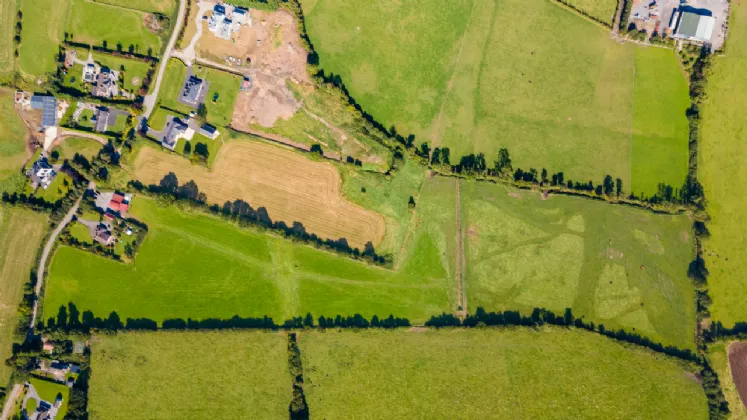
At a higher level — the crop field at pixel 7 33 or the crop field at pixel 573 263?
the crop field at pixel 7 33

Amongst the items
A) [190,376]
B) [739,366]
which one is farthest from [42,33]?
[739,366]

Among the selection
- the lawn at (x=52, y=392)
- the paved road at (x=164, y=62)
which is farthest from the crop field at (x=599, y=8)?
the lawn at (x=52, y=392)

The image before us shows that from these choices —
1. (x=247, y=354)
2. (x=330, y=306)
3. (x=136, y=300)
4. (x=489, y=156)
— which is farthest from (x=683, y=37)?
(x=136, y=300)

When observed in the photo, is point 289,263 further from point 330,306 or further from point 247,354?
point 247,354

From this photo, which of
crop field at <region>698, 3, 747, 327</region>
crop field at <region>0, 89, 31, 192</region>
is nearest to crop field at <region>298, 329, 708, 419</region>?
crop field at <region>698, 3, 747, 327</region>

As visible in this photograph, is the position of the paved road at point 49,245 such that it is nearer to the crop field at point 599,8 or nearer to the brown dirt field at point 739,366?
the crop field at point 599,8

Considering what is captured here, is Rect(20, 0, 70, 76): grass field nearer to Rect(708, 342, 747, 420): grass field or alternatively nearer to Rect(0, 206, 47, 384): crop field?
Rect(0, 206, 47, 384): crop field
